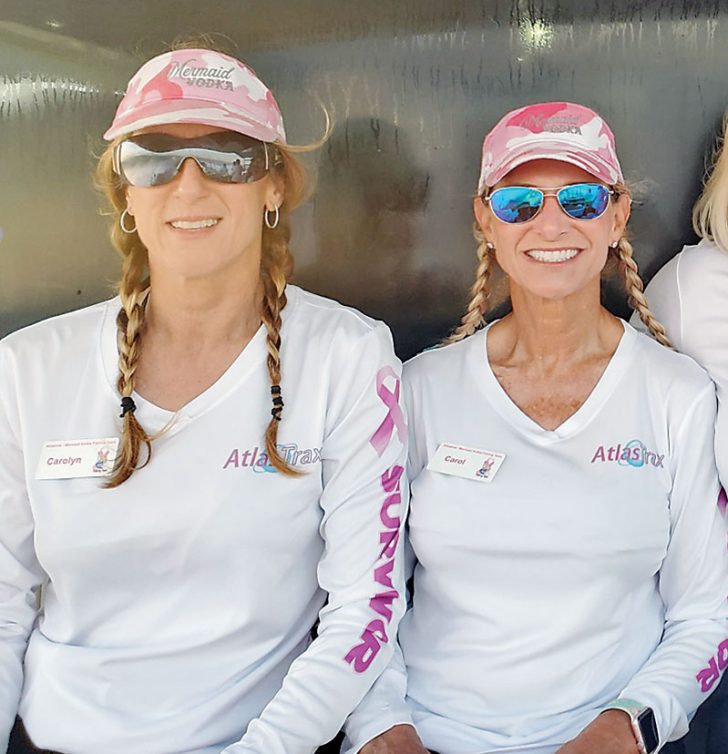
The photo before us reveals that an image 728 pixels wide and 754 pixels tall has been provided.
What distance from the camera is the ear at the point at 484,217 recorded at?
203cm

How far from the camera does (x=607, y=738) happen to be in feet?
5.38

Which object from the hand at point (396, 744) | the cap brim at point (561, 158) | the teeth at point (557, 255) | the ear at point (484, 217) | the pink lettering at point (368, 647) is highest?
the cap brim at point (561, 158)

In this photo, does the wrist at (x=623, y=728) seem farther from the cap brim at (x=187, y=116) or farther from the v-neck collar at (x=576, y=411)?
the cap brim at (x=187, y=116)

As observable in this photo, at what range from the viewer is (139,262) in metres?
1.98

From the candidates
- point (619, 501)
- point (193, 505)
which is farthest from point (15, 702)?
point (619, 501)

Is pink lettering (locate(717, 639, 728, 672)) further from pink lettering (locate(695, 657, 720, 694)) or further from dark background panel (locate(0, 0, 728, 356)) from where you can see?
dark background panel (locate(0, 0, 728, 356))

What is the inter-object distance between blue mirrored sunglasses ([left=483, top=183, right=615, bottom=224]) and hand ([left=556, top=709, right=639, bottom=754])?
38.2 inches

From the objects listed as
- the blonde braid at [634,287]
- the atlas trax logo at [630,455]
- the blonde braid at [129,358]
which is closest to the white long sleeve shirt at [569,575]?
the atlas trax logo at [630,455]

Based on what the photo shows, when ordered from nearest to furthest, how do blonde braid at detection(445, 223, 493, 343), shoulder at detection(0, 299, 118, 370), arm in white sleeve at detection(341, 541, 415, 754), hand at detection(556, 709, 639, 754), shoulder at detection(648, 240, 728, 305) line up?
hand at detection(556, 709, 639, 754) → arm in white sleeve at detection(341, 541, 415, 754) → shoulder at detection(0, 299, 118, 370) → shoulder at detection(648, 240, 728, 305) → blonde braid at detection(445, 223, 493, 343)

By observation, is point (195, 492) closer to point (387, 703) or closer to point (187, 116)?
point (387, 703)

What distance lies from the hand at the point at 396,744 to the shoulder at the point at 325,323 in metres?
0.75

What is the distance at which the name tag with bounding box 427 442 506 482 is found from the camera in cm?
185

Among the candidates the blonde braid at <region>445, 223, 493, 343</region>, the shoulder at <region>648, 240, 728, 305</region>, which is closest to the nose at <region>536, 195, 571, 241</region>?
the blonde braid at <region>445, 223, 493, 343</region>

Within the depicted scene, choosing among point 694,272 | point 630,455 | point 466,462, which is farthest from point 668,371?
point 466,462
